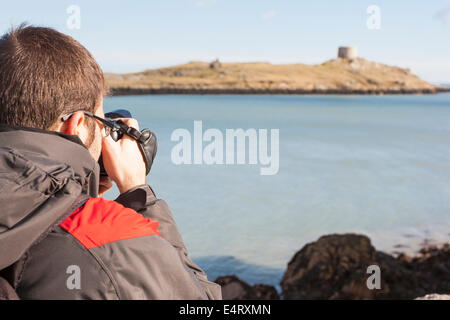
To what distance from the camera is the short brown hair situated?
1104 mm

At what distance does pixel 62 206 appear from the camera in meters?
0.92

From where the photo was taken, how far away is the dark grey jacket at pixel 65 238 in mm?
879

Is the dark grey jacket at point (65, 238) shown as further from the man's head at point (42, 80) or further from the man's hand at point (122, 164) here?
the man's hand at point (122, 164)

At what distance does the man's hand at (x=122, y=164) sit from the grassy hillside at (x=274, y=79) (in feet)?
210

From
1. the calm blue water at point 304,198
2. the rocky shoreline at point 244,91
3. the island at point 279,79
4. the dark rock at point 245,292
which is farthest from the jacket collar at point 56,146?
the island at point 279,79

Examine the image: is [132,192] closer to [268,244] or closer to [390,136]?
[268,244]

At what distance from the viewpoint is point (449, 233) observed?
1055cm

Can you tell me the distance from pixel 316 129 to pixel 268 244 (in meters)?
24.1

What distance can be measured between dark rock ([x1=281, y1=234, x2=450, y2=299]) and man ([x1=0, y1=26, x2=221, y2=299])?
451 cm

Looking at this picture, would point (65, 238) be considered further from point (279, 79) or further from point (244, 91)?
point (279, 79)

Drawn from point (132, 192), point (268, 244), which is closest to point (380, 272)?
point (132, 192)

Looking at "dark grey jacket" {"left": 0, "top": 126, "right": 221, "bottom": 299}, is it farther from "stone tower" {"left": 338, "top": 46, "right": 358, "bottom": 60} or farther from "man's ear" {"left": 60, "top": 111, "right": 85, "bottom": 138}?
"stone tower" {"left": 338, "top": 46, "right": 358, "bottom": 60}

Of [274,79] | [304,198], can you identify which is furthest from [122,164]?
[274,79]

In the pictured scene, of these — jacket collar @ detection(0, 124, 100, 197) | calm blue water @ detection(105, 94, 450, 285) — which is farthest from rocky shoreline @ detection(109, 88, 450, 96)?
jacket collar @ detection(0, 124, 100, 197)
